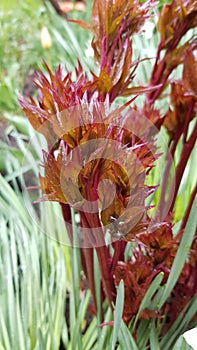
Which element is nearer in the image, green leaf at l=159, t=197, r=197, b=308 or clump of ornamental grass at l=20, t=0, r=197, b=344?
clump of ornamental grass at l=20, t=0, r=197, b=344

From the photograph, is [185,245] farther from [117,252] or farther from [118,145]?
[118,145]

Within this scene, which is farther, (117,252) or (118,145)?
(117,252)

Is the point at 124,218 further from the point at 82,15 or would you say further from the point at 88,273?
the point at 82,15

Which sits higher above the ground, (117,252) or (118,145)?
(118,145)

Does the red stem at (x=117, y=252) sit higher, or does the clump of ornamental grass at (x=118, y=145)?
the clump of ornamental grass at (x=118, y=145)

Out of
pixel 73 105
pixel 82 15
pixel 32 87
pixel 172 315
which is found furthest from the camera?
pixel 82 15

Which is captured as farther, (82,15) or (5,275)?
(82,15)

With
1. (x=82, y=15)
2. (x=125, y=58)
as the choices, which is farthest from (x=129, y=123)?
(x=82, y=15)

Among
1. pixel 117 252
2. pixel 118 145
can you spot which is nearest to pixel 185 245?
pixel 117 252
